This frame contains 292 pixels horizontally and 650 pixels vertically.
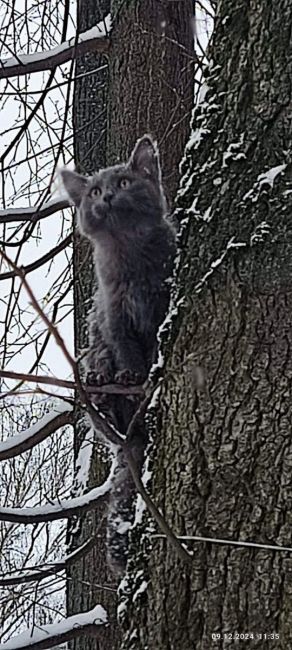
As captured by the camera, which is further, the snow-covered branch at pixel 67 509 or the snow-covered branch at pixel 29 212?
the snow-covered branch at pixel 29 212

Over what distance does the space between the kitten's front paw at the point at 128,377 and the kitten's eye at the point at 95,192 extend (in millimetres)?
433

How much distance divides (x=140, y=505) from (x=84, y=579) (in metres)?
1.92

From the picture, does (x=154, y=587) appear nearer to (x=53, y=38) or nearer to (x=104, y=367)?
(x=104, y=367)

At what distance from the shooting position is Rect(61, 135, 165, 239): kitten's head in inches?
83.7

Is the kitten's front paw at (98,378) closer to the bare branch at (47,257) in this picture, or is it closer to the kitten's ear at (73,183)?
the kitten's ear at (73,183)

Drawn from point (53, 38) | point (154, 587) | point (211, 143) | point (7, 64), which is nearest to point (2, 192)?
point (7, 64)

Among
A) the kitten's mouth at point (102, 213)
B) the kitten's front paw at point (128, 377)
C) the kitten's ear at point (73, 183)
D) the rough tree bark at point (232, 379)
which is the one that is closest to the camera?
the rough tree bark at point (232, 379)

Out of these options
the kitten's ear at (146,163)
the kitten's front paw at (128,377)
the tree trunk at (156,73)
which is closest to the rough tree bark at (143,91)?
the tree trunk at (156,73)

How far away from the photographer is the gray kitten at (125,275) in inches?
81.8

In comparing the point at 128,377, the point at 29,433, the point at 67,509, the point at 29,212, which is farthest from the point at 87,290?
the point at 128,377

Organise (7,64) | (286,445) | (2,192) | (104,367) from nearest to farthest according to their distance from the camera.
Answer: (286,445) → (104,367) → (7,64) → (2,192)

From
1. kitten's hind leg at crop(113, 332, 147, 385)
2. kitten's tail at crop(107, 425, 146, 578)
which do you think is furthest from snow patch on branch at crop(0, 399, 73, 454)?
kitten's hind leg at crop(113, 332, 147, 385)

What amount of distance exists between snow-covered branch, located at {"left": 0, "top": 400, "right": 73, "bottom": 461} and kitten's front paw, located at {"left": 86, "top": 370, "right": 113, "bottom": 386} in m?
0.67

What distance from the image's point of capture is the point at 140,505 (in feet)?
4.65
